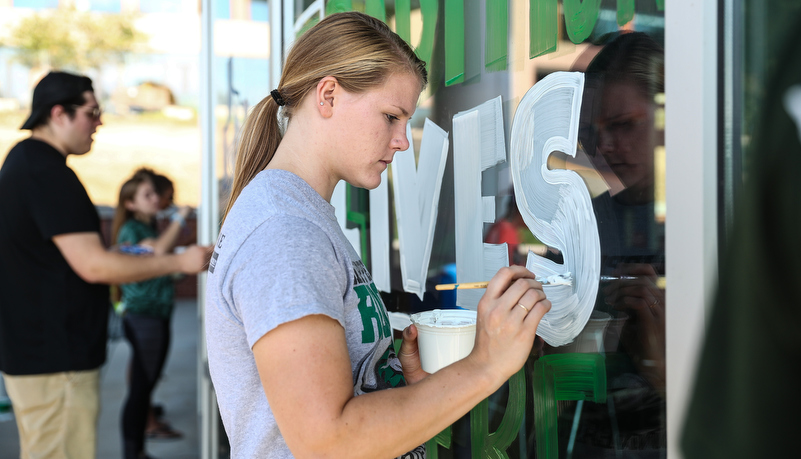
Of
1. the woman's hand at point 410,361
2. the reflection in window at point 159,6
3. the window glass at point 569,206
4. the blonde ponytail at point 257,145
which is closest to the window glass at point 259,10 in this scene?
the window glass at point 569,206

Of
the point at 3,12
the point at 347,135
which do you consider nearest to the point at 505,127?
the point at 347,135

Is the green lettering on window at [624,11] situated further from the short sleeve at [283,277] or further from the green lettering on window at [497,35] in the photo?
the short sleeve at [283,277]

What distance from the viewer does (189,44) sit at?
20047mm

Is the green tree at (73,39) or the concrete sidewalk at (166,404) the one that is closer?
the concrete sidewalk at (166,404)

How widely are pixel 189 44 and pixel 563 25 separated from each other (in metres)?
20.8

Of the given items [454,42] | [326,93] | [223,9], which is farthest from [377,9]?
[223,9]

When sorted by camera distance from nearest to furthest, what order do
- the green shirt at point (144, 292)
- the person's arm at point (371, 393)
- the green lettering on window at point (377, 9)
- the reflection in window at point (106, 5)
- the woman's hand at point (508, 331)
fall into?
the person's arm at point (371, 393) < the woman's hand at point (508, 331) < the green lettering on window at point (377, 9) < the green shirt at point (144, 292) < the reflection in window at point (106, 5)

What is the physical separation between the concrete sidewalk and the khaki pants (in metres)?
2.13

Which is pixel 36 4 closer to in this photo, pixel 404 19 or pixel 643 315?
pixel 404 19

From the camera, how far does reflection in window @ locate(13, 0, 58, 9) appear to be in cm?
2005

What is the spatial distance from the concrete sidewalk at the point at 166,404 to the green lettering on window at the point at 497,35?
171 inches

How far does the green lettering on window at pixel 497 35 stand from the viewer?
1388mm

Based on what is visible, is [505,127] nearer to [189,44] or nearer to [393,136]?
[393,136]

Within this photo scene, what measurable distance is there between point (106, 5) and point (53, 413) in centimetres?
2159
